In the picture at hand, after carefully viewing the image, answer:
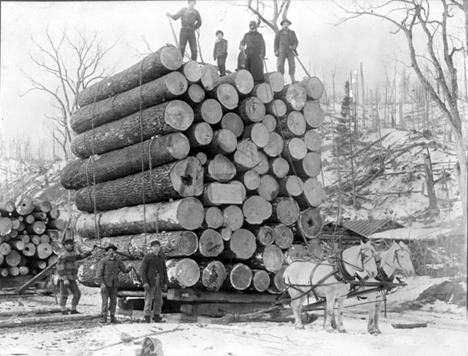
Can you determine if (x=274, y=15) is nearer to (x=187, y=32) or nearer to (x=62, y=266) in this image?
(x=187, y=32)

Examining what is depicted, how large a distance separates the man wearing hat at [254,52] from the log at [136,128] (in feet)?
7.28

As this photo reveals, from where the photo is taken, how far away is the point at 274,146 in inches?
448

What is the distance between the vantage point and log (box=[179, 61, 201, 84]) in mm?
10688

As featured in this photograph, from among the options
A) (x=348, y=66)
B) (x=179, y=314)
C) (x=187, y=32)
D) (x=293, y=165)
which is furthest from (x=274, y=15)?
(x=348, y=66)

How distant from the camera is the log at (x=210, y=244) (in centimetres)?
1029

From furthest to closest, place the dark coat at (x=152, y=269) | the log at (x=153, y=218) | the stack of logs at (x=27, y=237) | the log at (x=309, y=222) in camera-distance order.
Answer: the stack of logs at (x=27, y=237), the log at (x=309, y=222), the log at (x=153, y=218), the dark coat at (x=152, y=269)

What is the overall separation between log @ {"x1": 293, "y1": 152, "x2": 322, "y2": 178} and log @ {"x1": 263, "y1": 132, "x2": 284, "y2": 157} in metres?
0.62

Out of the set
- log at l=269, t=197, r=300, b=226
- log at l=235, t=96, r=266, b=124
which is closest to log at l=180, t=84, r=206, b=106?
log at l=235, t=96, r=266, b=124

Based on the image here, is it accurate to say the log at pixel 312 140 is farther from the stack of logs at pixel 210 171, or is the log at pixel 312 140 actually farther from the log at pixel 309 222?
the log at pixel 309 222

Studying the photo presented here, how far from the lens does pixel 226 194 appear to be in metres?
10.6

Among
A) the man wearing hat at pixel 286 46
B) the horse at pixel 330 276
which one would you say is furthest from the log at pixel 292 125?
the horse at pixel 330 276

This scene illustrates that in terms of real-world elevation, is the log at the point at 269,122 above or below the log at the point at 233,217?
above

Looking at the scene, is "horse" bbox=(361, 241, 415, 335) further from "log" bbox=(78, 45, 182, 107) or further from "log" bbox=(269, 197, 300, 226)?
"log" bbox=(78, 45, 182, 107)

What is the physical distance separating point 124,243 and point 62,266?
5.93 ft
